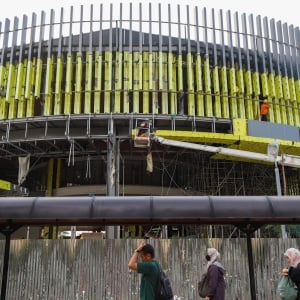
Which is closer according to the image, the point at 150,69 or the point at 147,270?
the point at 147,270

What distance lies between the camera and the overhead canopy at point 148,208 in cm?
664

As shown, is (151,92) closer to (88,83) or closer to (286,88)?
(88,83)

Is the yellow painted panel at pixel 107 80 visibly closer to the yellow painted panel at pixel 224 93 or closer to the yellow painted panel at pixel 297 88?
the yellow painted panel at pixel 224 93

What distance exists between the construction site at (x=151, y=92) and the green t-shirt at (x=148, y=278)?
13806 millimetres

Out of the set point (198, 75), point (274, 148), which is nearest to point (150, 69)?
point (198, 75)

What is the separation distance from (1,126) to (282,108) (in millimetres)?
15292

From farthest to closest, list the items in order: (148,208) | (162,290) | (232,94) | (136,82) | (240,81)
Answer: (240,81), (232,94), (136,82), (148,208), (162,290)

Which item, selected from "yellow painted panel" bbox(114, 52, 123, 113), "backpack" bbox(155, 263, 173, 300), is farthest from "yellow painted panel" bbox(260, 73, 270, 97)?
"backpack" bbox(155, 263, 173, 300)

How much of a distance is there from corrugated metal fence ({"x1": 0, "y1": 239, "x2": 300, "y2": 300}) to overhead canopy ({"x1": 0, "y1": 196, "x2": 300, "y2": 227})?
2988mm

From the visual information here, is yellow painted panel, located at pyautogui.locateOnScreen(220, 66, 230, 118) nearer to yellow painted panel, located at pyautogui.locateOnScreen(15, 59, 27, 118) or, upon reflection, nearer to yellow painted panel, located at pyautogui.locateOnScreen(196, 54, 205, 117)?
yellow painted panel, located at pyautogui.locateOnScreen(196, 54, 205, 117)

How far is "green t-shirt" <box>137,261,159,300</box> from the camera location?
5.26m

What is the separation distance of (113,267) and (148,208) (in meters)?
3.44

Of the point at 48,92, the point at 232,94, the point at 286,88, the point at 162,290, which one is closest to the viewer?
the point at 162,290

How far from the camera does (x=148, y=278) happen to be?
5309 mm
